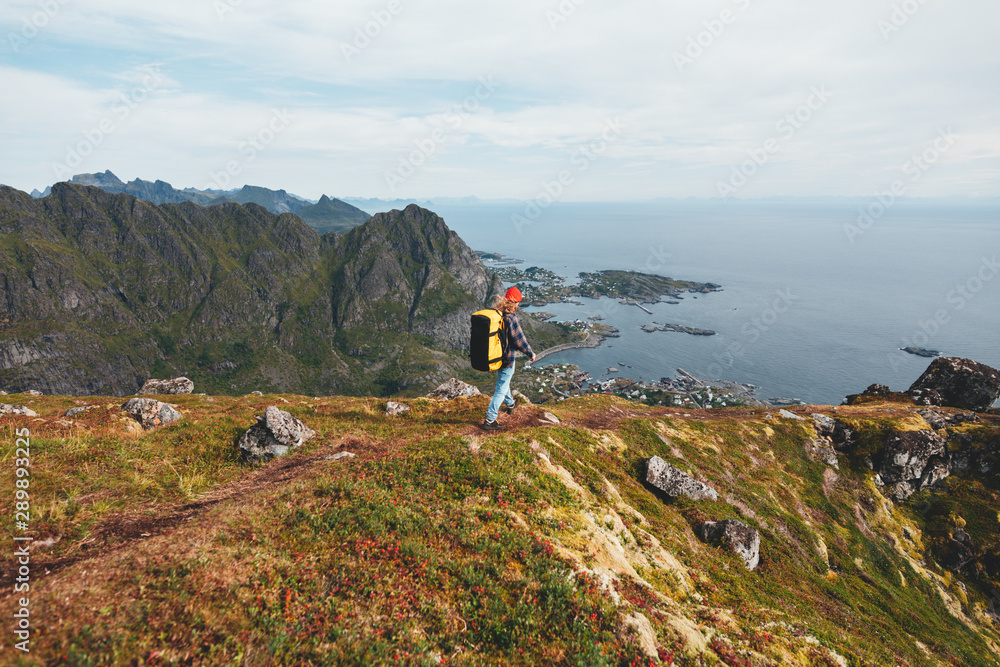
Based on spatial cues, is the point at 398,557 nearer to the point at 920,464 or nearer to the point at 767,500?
the point at 767,500

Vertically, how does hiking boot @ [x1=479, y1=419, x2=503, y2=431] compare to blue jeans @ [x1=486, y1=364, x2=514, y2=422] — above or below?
below

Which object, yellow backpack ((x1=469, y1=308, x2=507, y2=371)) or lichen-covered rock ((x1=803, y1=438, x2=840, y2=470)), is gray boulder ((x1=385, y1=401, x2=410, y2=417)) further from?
lichen-covered rock ((x1=803, y1=438, x2=840, y2=470))

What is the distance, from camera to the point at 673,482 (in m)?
24.7

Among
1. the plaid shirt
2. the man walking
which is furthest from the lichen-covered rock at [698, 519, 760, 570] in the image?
the plaid shirt

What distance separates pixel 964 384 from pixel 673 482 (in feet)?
198

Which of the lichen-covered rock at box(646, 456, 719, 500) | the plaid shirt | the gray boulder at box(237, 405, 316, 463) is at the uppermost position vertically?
the plaid shirt

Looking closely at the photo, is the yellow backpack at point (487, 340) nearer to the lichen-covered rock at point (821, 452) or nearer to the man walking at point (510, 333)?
the man walking at point (510, 333)

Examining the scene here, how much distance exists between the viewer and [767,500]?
96.2 feet

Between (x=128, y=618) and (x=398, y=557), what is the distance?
Answer: 574cm

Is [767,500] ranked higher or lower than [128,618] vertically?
lower

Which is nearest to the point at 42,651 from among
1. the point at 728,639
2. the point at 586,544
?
the point at 586,544

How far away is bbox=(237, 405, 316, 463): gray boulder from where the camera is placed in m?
19.1

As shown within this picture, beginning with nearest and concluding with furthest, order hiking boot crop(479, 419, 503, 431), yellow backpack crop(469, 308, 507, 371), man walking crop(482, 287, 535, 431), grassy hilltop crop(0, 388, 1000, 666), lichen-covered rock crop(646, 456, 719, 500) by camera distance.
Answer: grassy hilltop crop(0, 388, 1000, 666) → yellow backpack crop(469, 308, 507, 371) → man walking crop(482, 287, 535, 431) → hiking boot crop(479, 419, 503, 431) → lichen-covered rock crop(646, 456, 719, 500)

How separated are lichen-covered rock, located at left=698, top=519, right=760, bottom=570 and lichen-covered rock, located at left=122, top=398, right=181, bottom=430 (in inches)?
1283
